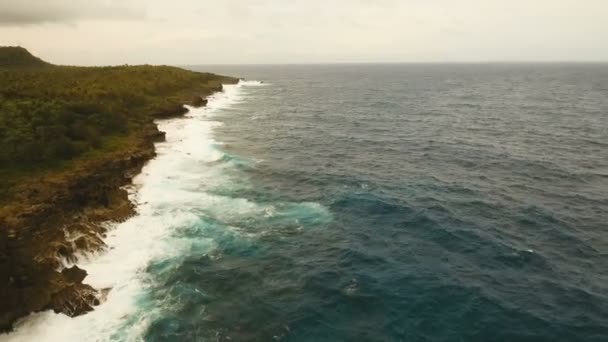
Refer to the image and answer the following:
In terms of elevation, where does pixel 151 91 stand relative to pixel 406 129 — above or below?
above

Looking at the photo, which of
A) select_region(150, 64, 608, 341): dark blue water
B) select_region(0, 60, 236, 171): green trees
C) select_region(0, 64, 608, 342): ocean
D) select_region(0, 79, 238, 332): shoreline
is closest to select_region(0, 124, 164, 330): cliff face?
select_region(0, 79, 238, 332): shoreline

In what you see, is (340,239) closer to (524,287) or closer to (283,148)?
(524,287)

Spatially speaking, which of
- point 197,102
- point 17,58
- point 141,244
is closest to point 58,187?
point 141,244

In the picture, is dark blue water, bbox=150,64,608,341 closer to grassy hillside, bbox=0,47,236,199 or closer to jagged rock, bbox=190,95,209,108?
grassy hillside, bbox=0,47,236,199

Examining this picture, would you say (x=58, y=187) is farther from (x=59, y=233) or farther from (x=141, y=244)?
(x=141, y=244)

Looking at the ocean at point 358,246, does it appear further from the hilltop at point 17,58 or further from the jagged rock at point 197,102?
the hilltop at point 17,58

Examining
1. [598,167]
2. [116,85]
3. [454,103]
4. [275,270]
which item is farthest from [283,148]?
[454,103]

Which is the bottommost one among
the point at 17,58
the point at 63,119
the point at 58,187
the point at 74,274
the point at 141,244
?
the point at 141,244
